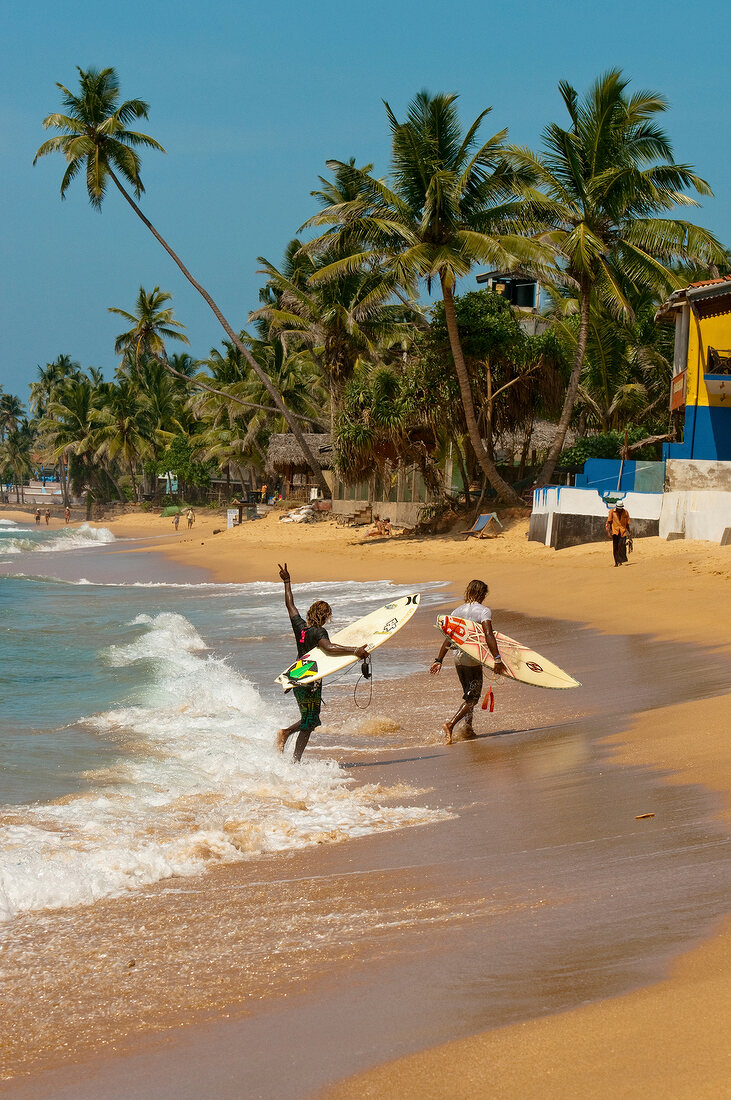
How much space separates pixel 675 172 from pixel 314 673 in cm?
2104

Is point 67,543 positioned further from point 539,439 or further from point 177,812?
point 177,812

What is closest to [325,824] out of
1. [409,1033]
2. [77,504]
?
[409,1033]

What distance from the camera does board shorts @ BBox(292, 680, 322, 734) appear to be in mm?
7551

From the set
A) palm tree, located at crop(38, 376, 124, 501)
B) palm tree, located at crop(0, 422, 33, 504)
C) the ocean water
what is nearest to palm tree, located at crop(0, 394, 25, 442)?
palm tree, located at crop(0, 422, 33, 504)

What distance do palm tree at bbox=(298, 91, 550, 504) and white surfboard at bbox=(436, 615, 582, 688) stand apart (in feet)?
55.9

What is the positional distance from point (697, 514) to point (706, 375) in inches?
172

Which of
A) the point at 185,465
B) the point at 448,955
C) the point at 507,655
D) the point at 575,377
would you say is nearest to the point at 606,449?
the point at 575,377

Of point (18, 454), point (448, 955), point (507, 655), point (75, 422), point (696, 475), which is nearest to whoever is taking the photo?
point (448, 955)

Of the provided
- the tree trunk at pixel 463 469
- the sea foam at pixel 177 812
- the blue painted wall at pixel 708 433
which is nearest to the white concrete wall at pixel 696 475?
the blue painted wall at pixel 708 433

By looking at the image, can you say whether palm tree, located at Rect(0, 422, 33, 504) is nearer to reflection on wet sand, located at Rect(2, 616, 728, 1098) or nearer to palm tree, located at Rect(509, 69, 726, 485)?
palm tree, located at Rect(509, 69, 726, 485)

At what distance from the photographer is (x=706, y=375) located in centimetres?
2141

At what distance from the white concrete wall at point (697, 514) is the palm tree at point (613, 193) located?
6248 millimetres

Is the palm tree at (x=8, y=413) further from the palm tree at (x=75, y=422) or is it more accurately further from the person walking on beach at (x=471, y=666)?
the person walking on beach at (x=471, y=666)

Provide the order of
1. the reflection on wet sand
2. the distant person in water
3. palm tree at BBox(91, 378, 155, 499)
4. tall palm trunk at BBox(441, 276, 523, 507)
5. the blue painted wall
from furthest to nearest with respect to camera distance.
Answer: palm tree at BBox(91, 378, 155, 499)
tall palm trunk at BBox(441, 276, 523, 507)
the blue painted wall
the distant person in water
the reflection on wet sand
